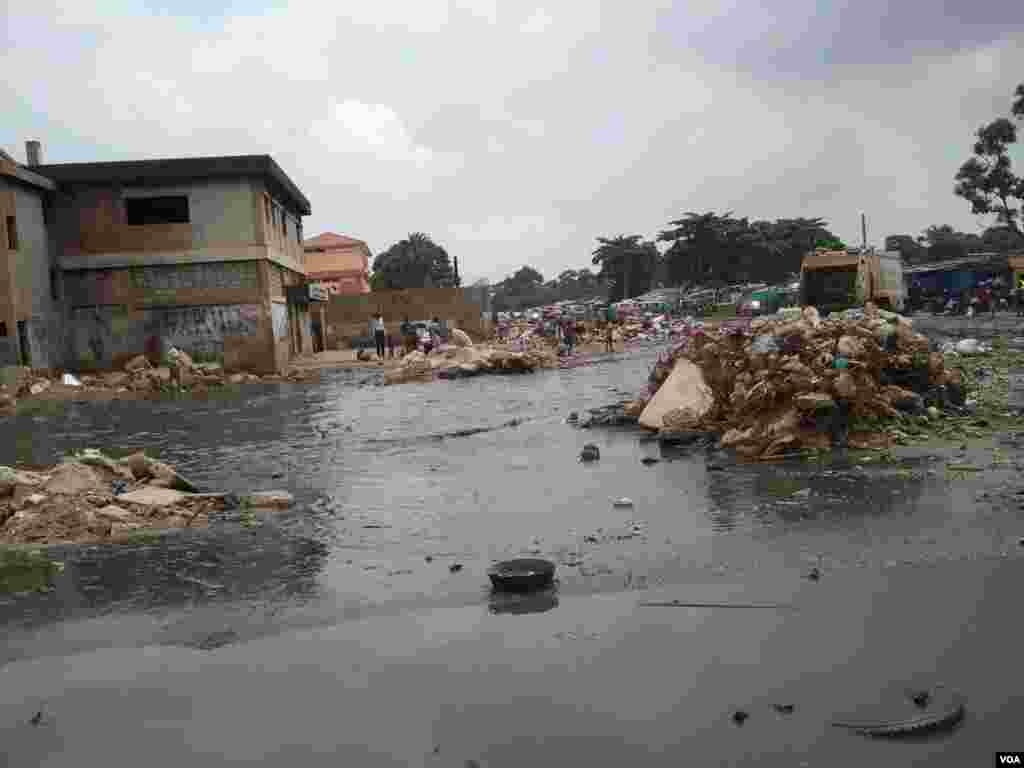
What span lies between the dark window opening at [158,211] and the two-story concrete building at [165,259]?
0.03 metres

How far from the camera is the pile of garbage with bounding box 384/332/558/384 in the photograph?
2289 cm

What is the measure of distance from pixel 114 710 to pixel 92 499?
407cm

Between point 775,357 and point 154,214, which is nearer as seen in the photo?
point 775,357

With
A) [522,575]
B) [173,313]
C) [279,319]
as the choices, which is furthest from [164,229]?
[522,575]

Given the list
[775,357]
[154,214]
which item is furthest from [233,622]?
[154,214]

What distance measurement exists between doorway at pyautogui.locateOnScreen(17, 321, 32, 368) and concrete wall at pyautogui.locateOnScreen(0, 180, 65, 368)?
0.06m

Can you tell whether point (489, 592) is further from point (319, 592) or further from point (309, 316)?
point (309, 316)

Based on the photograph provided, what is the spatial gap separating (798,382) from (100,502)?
6654 millimetres

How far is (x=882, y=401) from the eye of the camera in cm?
940

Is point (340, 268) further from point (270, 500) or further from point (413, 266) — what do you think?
point (270, 500)

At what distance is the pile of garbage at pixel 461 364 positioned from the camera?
75.1ft

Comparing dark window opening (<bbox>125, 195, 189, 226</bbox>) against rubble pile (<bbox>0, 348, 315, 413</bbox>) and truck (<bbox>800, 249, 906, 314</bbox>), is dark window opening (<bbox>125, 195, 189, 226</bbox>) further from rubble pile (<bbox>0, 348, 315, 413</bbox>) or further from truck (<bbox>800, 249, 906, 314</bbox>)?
truck (<bbox>800, 249, 906, 314</bbox>)

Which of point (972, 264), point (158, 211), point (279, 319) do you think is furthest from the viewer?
point (972, 264)

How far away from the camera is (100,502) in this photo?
7.56 m
